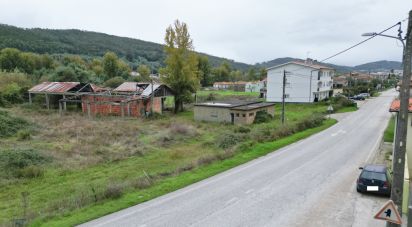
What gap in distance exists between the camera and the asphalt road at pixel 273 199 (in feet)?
41.0

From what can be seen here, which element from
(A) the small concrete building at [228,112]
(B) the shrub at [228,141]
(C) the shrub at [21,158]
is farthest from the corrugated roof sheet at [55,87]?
(B) the shrub at [228,141]

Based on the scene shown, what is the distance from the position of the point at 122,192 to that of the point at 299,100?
5366 cm

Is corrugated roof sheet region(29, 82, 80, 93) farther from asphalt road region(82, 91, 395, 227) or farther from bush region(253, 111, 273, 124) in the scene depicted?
asphalt road region(82, 91, 395, 227)

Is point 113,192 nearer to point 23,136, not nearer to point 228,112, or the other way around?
point 23,136

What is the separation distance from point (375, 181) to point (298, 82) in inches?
1978

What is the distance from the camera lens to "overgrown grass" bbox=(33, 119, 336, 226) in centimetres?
1265

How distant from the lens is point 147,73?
113 metres

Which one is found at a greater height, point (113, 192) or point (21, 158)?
point (21, 158)

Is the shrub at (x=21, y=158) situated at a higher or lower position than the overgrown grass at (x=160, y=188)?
higher

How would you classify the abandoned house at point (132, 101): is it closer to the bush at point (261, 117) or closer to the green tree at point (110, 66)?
the bush at point (261, 117)

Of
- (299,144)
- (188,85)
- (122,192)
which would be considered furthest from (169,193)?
(188,85)

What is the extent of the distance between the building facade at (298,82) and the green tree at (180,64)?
64.7ft

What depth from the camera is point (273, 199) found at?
1480 cm

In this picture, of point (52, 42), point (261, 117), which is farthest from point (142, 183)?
point (52, 42)
